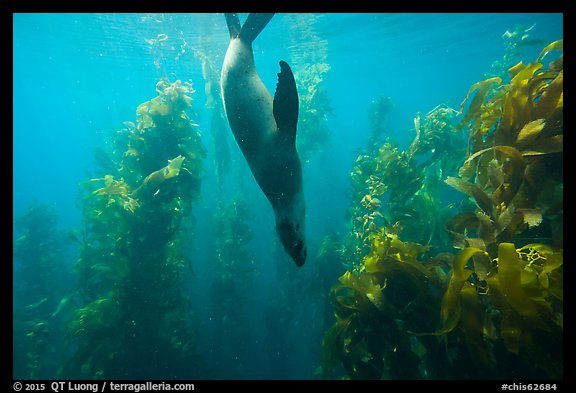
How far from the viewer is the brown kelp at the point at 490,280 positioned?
1807 millimetres

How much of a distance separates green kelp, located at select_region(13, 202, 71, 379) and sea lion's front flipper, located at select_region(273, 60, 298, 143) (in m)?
8.19

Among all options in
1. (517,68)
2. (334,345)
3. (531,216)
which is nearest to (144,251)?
(334,345)

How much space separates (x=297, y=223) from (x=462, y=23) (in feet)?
82.5

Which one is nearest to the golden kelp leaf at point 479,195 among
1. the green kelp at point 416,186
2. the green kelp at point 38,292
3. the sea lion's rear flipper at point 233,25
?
the green kelp at point 416,186

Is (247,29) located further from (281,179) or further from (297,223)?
(297,223)

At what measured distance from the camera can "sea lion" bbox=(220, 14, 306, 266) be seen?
194 cm

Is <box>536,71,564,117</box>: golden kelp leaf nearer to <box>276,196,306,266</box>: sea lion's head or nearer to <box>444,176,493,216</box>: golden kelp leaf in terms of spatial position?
<box>444,176,493,216</box>: golden kelp leaf

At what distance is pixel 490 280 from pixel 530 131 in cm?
116

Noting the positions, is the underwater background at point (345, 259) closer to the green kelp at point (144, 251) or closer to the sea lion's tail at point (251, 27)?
the green kelp at point (144, 251)

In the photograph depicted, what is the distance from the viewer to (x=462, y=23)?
20438 mm

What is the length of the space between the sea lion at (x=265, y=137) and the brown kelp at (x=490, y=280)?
90cm

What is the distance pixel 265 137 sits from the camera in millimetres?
1952

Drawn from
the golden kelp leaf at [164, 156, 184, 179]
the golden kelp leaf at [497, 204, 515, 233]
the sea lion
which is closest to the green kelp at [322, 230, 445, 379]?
the golden kelp leaf at [497, 204, 515, 233]
